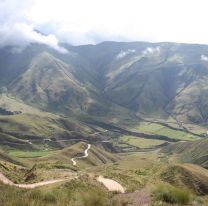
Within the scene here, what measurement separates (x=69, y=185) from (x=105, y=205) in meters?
14.3

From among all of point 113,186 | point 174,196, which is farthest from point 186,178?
point 174,196

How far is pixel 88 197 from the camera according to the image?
2231 centimetres

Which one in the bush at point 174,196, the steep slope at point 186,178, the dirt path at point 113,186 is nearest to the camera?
the bush at point 174,196

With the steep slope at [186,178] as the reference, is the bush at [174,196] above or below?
above

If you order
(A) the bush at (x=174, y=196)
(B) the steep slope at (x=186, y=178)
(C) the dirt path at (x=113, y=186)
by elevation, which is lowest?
(B) the steep slope at (x=186, y=178)

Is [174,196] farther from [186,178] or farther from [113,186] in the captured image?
[186,178]

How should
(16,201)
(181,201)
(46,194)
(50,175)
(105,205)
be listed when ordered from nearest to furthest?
1. (16,201)
2. (105,205)
3. (46,194)
4. (181,201)
5. (50,175)

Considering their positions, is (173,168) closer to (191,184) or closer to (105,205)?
(191,184)

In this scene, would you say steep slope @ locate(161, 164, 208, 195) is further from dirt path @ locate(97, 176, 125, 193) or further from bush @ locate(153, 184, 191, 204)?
bush @ locate(153, 184, 191, 204)

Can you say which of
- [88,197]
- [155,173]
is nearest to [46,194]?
[88,197]

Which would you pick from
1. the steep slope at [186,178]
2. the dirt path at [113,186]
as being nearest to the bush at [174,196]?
the dirt path at [113,186]

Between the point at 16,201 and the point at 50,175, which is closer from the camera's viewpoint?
the point at 16,201

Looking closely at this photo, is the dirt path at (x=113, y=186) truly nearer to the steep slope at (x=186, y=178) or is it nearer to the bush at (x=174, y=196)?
the bush at (x=174, y=196)

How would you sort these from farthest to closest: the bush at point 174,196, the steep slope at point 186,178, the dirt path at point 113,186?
the steep slope at point 186,178
the dirt path at point 113,186
the bush at point 174,196
